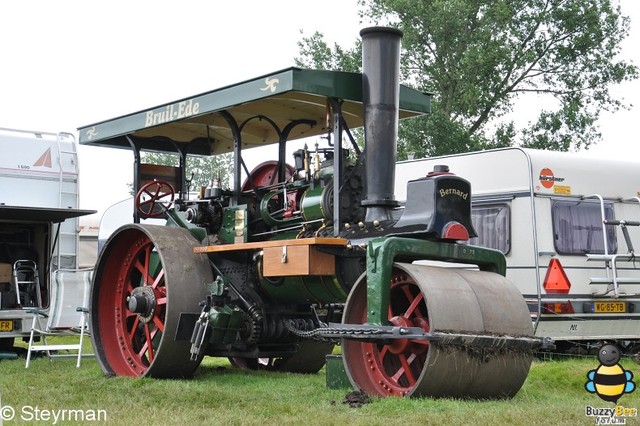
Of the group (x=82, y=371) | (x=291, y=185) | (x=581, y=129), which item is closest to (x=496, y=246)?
(x=291, y=185)

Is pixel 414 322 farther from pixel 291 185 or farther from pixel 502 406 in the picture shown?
pixel 291 185

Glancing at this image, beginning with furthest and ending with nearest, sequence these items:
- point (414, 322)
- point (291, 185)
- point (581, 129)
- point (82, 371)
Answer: point (581, 129) → point (82, 371) → point (291, 185) → point (414, 322)

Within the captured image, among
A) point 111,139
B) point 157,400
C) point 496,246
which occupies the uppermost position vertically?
point 111,139

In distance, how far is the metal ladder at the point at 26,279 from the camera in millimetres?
10953

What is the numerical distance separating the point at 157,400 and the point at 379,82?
8.43 feet

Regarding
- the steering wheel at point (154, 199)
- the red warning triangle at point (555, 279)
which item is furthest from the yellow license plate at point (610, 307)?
the steering wheel at point (154, 199)

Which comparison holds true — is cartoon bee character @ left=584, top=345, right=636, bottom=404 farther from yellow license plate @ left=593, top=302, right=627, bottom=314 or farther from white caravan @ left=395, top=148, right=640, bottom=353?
yellow license plate @ left=593, top=302, right=627, bottom=314

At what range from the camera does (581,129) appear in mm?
22188

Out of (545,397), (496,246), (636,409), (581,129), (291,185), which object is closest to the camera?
(636,409)

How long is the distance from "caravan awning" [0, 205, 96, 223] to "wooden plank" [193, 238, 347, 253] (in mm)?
3286

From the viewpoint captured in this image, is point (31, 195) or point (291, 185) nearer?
point (291, 185)
